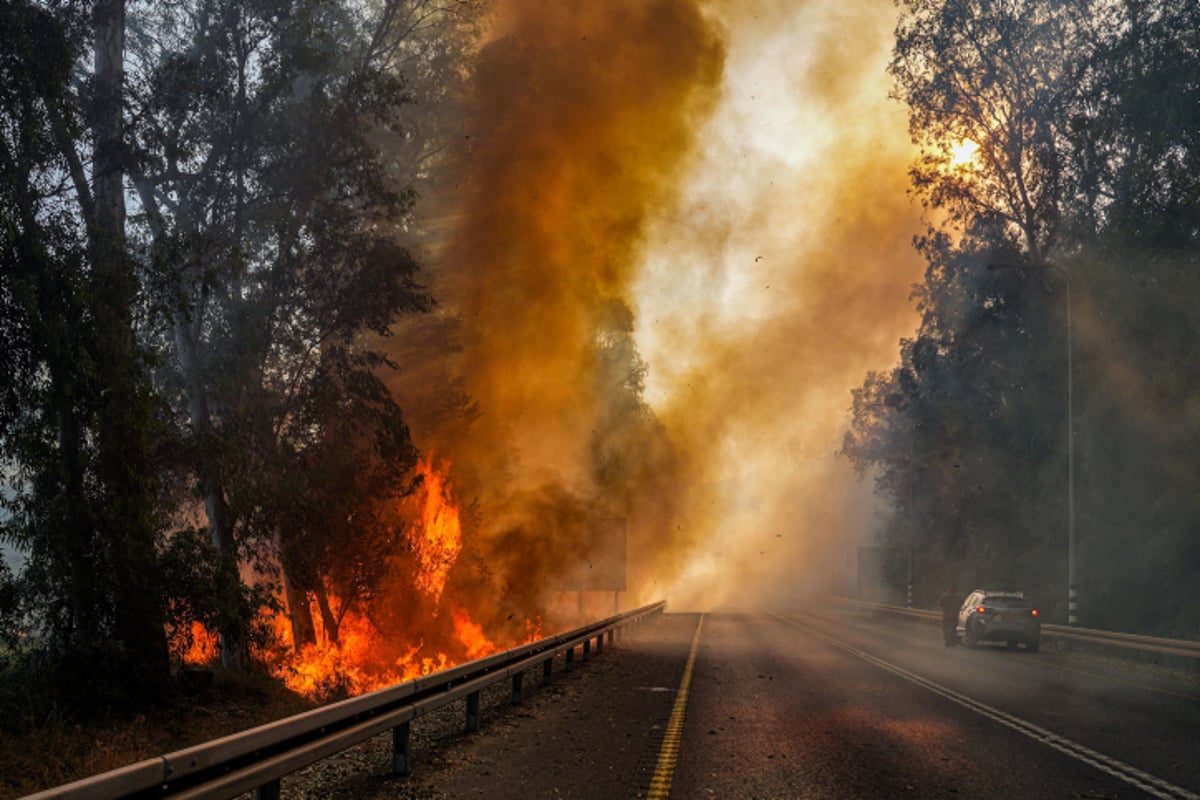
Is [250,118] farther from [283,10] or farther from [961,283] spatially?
[961,283]

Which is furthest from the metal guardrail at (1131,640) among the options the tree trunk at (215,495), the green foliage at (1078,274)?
the tree trunk at (215,495)

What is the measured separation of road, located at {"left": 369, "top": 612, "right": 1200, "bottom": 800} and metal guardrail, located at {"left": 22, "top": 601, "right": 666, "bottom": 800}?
1.84 feet

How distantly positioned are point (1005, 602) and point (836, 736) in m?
20.4

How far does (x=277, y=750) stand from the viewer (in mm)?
7562

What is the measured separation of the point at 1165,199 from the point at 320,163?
1008 inches

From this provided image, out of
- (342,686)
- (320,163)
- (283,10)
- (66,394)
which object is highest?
(283,10)

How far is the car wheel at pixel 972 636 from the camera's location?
31600 mm

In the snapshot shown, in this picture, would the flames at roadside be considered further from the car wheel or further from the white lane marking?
the car wheel

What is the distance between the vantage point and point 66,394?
1461cm

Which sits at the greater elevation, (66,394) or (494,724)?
(66,394)

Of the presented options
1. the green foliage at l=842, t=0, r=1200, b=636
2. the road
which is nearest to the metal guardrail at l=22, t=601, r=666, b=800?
the road

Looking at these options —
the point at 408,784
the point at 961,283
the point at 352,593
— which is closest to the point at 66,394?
the point at 408,784

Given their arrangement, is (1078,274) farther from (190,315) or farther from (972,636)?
(190,315)

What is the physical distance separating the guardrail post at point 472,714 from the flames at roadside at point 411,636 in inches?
472
